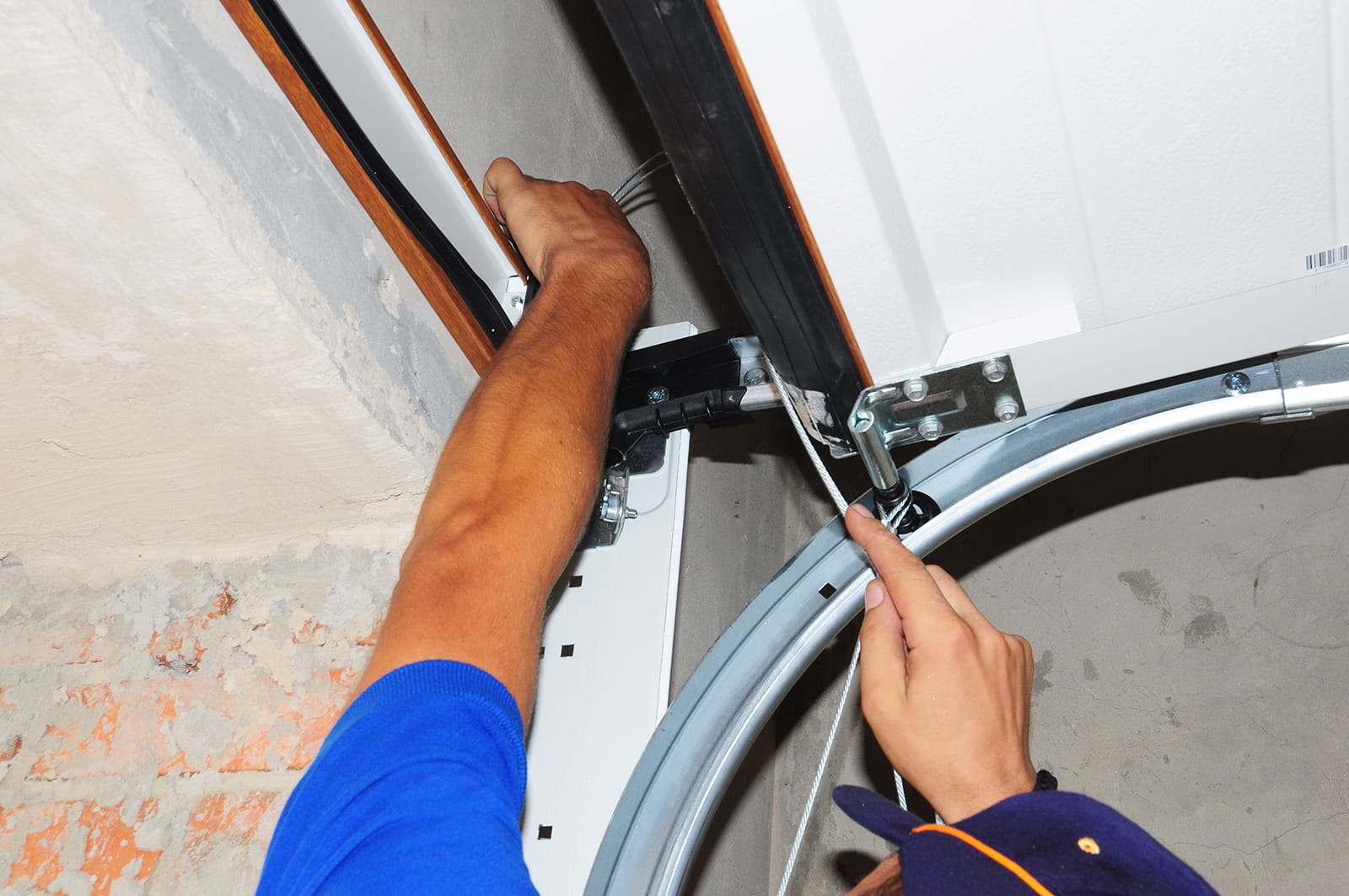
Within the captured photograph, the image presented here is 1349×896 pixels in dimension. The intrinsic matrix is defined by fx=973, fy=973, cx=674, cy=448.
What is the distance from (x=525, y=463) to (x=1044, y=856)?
0.43m

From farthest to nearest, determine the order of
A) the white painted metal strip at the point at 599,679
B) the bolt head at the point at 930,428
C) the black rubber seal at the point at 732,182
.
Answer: the white painted metal strip at the point at 599,679, the bolt head at the point at 930,428, the black rubber seal at the point at 732,182

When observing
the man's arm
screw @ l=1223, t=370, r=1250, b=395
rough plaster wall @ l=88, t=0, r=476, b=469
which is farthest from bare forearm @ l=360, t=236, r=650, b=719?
screw @ l=1223, t=370, r=1250, b=395

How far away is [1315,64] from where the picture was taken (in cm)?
50

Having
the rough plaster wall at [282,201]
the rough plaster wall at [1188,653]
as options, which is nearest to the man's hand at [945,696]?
the rough plaster wall at [282,201]

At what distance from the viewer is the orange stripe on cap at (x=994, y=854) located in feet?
1.81

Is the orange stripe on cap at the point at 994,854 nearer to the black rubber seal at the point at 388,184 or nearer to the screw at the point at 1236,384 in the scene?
the screw at the point at 1236,384

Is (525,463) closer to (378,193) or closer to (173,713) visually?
(378,193)

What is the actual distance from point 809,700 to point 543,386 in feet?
4.70

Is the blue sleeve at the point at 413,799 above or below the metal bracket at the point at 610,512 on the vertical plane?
below

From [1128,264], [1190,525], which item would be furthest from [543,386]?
[1190,525]

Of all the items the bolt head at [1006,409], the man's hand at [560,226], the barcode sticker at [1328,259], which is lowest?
the bolt head at [1006,409]

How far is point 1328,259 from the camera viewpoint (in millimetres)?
595

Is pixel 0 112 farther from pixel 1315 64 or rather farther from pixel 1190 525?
pixel 1190 525

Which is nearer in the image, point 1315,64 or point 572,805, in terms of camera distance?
point 1315,64
